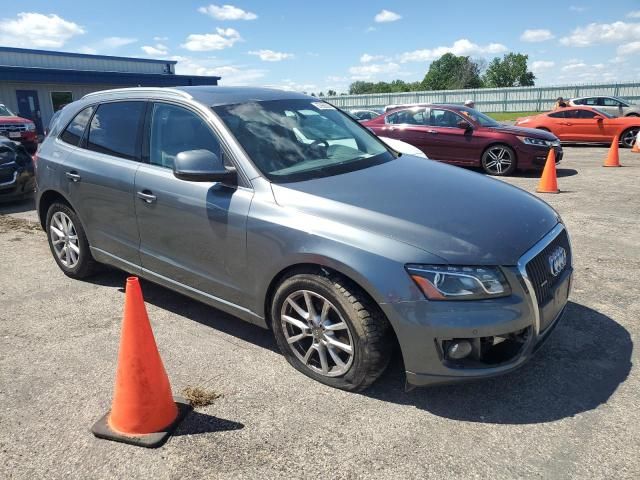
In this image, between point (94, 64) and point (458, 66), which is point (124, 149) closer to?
point (94, 64)

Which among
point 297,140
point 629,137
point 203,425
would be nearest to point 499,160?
point 629,137

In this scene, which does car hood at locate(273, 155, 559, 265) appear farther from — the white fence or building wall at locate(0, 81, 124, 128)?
the white fence

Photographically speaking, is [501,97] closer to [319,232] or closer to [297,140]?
[297,140]

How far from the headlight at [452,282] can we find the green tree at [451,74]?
112 m

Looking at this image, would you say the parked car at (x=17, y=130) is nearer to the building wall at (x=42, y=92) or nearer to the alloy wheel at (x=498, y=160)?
the building wall at (x=42, y=92)

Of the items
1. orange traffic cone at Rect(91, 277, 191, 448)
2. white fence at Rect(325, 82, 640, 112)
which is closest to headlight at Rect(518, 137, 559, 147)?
orange traffic cone at Rect(91, 277, 191, 448)

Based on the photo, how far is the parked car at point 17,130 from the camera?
622 inches

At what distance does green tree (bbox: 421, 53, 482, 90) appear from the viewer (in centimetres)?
11010

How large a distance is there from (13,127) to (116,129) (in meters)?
14.4

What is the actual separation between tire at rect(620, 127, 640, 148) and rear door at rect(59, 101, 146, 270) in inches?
617

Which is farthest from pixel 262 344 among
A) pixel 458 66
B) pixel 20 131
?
pixel 458 66

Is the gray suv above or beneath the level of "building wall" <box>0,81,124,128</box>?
beneath

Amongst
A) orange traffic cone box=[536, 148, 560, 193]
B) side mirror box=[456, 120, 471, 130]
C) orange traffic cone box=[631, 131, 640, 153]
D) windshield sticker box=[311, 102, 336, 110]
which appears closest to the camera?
windshield sticker box=[311, 102, 336, 110]

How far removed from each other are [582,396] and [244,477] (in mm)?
1962
